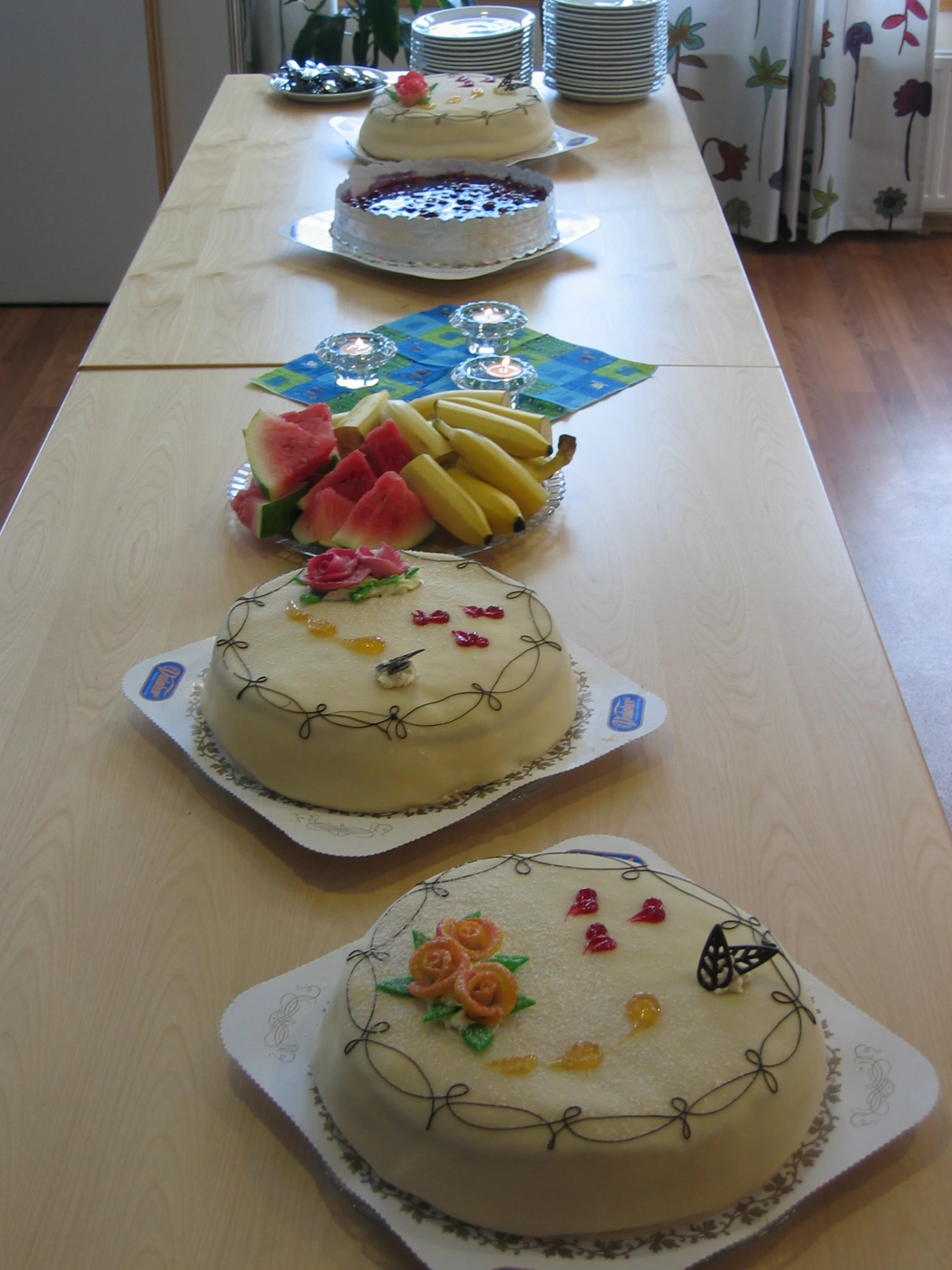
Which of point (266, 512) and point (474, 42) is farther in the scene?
point (474, 42)

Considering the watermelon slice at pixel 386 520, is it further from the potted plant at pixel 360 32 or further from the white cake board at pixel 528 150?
the potted plant at pixel 360 32

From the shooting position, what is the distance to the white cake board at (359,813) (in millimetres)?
983

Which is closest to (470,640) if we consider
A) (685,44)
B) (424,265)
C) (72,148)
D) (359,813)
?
(359,813)

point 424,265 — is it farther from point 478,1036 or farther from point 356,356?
point 478,1036

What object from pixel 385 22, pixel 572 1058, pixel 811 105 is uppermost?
pixel 385 22

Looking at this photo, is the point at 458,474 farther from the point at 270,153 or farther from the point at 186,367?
the point at 270,153

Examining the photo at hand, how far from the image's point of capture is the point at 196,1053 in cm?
85

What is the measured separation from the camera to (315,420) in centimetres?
144

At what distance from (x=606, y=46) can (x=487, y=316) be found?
4.36 ft

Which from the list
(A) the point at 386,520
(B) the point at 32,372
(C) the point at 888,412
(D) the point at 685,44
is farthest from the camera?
(D) the point at 685,44

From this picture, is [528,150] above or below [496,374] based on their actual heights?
above

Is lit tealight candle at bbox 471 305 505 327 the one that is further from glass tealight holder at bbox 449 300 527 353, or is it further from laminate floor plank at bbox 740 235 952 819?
laminate floor plank at bbox 740 235 952 819

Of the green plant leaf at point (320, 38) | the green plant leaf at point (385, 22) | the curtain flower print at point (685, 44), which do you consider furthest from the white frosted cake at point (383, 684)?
the curtain flower print at point (685, 44)

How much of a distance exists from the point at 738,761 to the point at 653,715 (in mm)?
84
